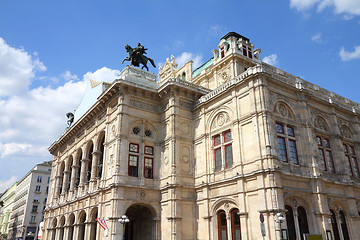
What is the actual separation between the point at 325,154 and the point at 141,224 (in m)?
17.1

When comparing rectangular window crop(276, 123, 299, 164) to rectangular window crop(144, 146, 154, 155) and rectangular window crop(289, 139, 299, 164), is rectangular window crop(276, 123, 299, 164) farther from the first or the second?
rectangular window crop(144, 146, 154, 155)

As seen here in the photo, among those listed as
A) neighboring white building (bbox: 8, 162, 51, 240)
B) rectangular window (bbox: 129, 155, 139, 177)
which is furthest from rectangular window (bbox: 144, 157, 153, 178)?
neighboring white building (bbox: 8, 162, 51, 240)

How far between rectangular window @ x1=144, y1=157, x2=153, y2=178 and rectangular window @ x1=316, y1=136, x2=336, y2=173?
46.9ft

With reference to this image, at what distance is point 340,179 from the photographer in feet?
83.4

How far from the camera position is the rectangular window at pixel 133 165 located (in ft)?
85.8

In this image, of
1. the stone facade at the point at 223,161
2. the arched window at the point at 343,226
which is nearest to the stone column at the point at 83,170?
the stone facade at the point at 223,161

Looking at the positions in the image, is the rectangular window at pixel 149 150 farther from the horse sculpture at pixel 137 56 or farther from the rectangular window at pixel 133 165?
the horse sculpture at pixel 137 56

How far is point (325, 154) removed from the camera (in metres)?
25.8

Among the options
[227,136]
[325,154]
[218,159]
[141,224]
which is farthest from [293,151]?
[141,224]

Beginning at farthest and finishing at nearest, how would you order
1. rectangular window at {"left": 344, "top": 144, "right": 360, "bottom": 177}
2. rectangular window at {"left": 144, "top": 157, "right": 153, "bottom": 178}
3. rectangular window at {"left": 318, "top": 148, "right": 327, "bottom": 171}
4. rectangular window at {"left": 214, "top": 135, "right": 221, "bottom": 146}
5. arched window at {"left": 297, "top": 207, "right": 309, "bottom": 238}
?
1. rectangular window at {"left": 344, "top": 144, "right": 360, "bottom": 177}
2. rectangular window at {"left": 144, "top": 157, "right": 153, "bottom": 178}
3. rectangular window at {"left": 214, "top": 135, "right": 221, "bottom": 146}
4. rectangular window at {"left": 318, "top": 148, "right": 327, "bottom": 171}
5. arched window at {"left": 297, "top": 207, "right": 309, "bottom": 238}

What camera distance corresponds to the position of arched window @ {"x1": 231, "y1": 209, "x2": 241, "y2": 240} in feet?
71.5

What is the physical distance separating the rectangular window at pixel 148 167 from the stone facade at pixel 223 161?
9cm

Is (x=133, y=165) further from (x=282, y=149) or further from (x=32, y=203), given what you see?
(x=32, y=203)

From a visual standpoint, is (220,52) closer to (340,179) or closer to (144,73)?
(144,73)
